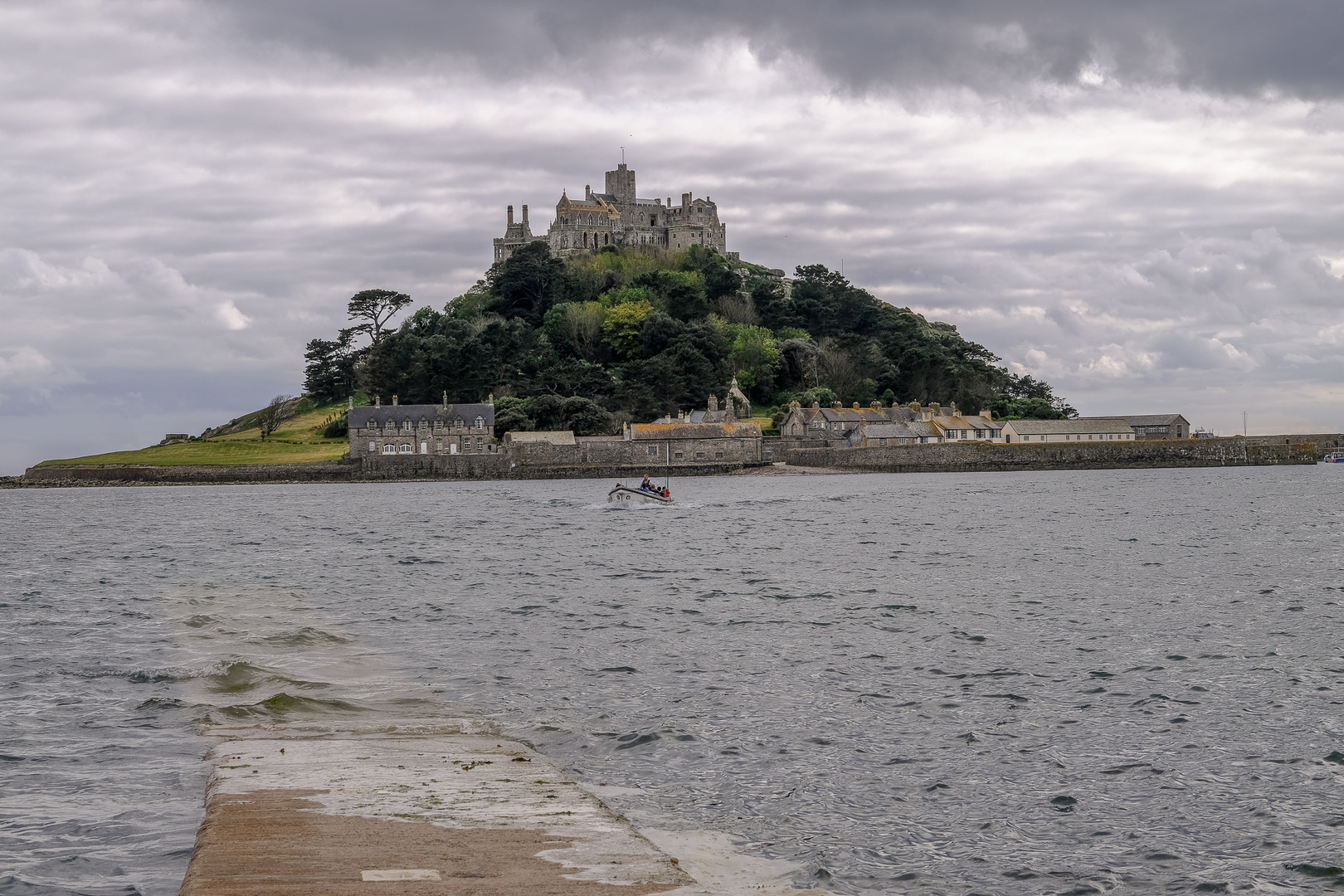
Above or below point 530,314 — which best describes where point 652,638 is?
below

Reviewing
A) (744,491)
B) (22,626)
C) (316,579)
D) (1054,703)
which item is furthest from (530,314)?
(1054,703)

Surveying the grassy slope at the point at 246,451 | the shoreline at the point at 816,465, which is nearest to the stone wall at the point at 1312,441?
the shoreline at the point at 816,465

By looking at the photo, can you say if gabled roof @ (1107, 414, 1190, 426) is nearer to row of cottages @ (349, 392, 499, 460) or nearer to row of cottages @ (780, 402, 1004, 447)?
row of cottages @ (780, 402, 1004, 447)

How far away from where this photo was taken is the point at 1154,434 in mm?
99562

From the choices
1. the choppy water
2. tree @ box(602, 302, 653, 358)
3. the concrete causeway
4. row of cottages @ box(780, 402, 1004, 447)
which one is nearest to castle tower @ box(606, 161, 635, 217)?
tree @ box(602, 302, 653, 358)

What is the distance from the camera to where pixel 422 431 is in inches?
3669

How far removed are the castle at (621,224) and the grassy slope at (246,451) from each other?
33995 millimetres

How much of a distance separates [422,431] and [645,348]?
76.7 feet

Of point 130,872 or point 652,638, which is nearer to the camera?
point 130,872

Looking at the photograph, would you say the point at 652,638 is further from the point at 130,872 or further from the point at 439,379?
the point at 439,379

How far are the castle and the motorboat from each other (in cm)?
7066

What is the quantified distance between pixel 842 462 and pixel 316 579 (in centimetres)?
7156

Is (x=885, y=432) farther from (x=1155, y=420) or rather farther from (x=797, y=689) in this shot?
(x=797, y=689)

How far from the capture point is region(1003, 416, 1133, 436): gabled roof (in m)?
96.1
